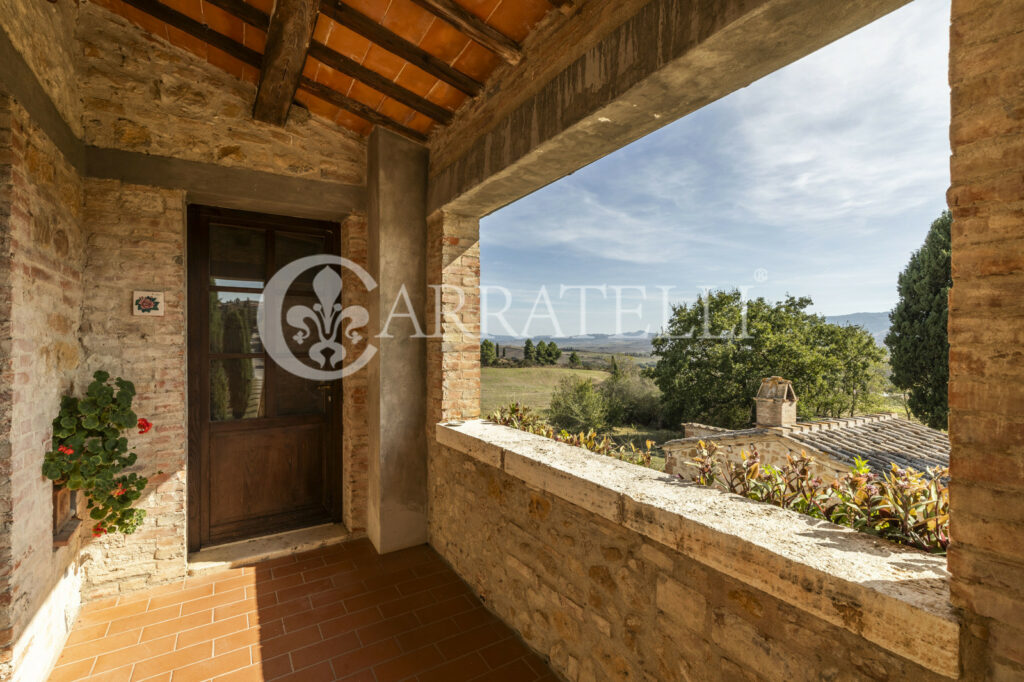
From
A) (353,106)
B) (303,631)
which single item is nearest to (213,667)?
(303,631)

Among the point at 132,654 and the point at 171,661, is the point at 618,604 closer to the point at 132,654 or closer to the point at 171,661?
the point at 171,661

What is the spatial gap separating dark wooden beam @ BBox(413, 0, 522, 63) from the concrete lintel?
101 mm

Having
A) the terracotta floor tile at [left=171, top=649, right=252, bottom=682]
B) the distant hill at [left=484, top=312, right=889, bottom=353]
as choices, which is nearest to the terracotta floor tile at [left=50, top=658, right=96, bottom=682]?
the terracotta floor tile at [left=171, top=649, right=252, bottom=682]

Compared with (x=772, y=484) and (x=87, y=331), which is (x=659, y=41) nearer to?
(x=772, y=484)

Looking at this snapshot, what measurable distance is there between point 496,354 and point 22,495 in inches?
125

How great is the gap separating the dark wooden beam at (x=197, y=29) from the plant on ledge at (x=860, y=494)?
11.8ft

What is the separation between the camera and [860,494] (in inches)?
53.9

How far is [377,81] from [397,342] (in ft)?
5.77

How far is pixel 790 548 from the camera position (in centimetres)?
122

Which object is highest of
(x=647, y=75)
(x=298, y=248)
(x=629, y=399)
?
(x=647, y=75)

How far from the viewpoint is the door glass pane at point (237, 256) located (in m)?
3.35

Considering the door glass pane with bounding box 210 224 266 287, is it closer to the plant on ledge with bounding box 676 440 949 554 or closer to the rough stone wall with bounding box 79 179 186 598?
the rough stone wall with bounding box 79 179 186 598

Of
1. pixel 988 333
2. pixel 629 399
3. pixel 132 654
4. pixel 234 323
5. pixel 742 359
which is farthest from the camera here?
pixel 742 359

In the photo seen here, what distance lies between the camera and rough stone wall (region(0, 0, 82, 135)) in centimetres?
187
